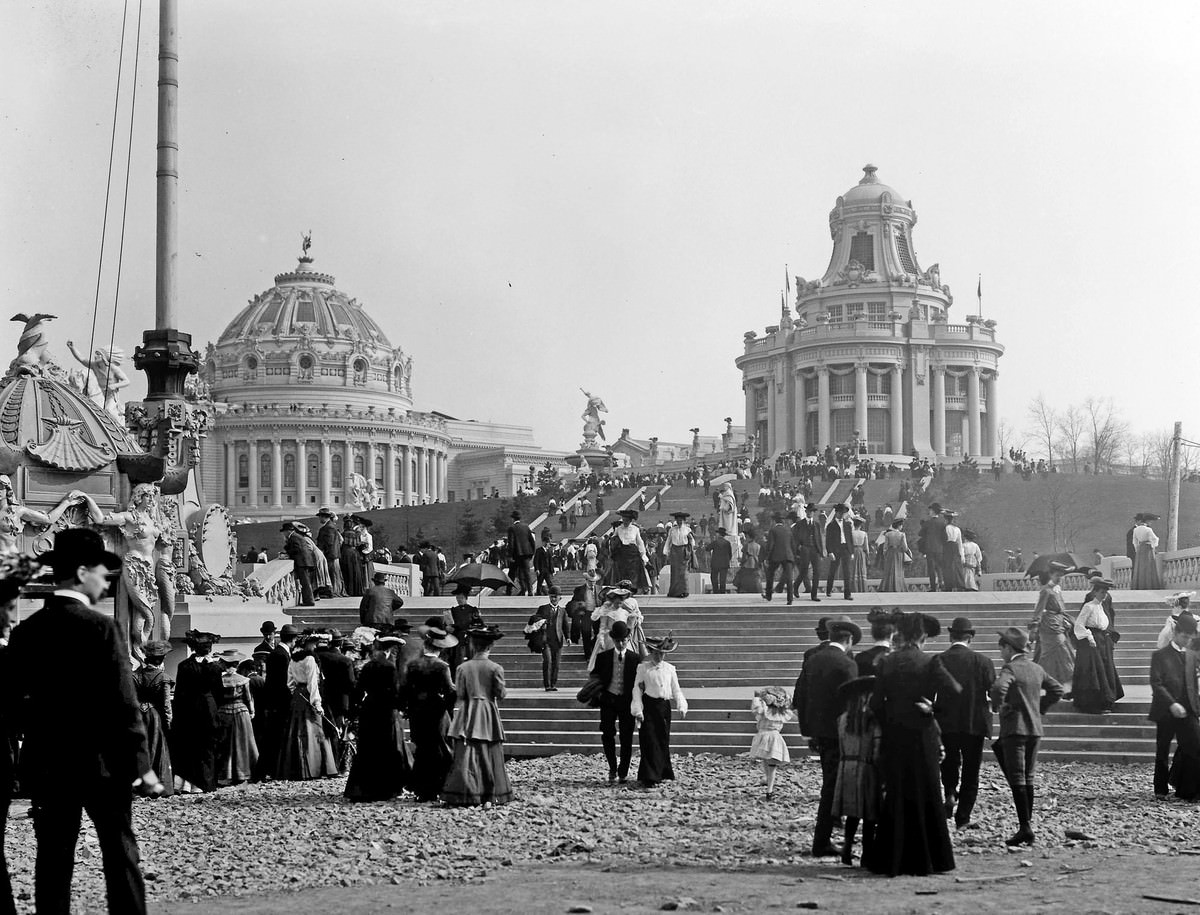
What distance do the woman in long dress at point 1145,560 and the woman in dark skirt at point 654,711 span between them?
46.7 ft

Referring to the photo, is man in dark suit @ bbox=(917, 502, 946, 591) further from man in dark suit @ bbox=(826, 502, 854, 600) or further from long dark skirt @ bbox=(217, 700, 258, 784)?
long dark skirt @ bbox=(217, 700, 258, 784)

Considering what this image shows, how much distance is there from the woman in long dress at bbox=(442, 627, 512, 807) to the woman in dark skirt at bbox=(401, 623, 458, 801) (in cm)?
42

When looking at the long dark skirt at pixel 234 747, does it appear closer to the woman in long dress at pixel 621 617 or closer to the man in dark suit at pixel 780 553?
the woman in long dress at pixel 621 617

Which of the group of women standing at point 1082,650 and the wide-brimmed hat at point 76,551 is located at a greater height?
the wide-brimmed hat at point 76,551

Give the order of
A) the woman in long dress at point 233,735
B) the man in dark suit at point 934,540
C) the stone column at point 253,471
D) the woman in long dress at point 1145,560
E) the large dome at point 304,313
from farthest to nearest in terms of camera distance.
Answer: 1. the large dome at point 304,313
2. the stone column at point 253,471
3. the man in dark suit at point 934,540
4. the woman in long dress at point 1145,560
5. the woman in long dress at point 233,735

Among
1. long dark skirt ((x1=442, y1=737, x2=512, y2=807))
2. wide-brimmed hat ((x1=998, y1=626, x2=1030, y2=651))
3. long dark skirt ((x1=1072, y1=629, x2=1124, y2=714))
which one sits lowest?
long dark skirt ((x1=442, y1=737, x2=512, y2=807))

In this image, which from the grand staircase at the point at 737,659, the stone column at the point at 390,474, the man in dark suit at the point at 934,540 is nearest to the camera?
the grand staircase at the point at 737,659

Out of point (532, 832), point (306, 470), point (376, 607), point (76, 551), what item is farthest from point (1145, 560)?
point (306, 470)

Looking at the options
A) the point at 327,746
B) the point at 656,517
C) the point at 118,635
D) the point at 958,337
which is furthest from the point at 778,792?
the point at 958,337

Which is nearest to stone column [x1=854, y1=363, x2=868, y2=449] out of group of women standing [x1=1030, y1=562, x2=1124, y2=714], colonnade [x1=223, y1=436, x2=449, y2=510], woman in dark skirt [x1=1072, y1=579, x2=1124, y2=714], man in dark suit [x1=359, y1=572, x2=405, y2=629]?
colonnade [x1=223, y1=436, x2=449, y2=510]

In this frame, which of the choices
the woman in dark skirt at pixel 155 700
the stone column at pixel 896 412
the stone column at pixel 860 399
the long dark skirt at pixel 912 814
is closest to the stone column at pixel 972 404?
the stone column at pixel 896 412

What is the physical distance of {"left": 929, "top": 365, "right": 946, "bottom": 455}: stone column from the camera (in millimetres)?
103463

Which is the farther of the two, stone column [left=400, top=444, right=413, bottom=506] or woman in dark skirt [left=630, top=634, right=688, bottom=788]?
stone column [left=400, top=444, right=413, bottom=506]

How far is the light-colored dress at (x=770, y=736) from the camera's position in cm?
1422
